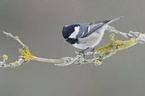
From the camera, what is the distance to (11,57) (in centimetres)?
345

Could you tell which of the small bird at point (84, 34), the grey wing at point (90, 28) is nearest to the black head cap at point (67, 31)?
the small bird at point (84, 34)

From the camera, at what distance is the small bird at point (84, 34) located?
5.87 feet

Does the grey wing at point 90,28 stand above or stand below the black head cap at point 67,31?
above

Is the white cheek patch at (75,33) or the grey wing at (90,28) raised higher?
the grey wing at (90,28)

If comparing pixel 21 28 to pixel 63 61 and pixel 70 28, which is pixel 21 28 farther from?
pixel 63 61

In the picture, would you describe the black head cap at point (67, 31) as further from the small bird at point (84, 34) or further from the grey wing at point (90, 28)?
the grey wing at point (90, 28)

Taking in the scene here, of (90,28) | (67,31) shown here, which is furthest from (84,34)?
(67,31)

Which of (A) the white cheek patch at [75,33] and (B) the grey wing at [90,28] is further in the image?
(B) the grey wing at [90,28]

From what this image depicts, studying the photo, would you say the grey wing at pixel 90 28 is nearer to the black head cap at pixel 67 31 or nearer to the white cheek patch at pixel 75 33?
the white cheek patch at pixel 75 33

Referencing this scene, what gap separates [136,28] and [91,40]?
179 centimetres

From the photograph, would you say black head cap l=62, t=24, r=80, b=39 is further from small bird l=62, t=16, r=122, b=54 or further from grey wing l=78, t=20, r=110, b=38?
grey wing l=78, t=20, r=110, b=38

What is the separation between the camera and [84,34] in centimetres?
194

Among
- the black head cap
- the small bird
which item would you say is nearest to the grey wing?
the small bird

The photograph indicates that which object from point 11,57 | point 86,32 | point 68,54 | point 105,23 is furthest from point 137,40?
point 11,57
